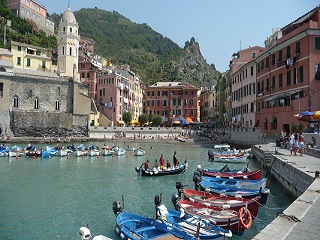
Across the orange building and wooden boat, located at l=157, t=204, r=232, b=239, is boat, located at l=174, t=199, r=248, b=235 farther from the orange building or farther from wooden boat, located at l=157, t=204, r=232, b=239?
the orange building

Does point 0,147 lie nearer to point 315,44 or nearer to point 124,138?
point 124,138

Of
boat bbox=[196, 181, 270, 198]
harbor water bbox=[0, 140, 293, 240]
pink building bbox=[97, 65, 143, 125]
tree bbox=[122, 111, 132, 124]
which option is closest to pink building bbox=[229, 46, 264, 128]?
harbor water bbox=[0, 140, 293, 240]

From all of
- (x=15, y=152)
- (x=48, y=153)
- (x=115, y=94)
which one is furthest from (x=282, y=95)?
(x=115, y=94)

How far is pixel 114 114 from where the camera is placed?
84.3m

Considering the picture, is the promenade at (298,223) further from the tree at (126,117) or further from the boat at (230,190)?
the tree at (126,117)

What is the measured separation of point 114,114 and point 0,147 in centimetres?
4253

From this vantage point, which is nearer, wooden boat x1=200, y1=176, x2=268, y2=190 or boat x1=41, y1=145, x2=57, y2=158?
wooden boat x1=200, y1=176, x2=268, y2=190

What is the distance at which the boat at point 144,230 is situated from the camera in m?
11.6

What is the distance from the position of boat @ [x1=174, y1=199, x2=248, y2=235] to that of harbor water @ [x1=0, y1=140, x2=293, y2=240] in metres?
0.84

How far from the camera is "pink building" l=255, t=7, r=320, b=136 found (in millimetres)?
37344

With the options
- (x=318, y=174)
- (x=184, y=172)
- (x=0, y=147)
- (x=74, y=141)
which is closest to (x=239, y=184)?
(x=318, y=174)

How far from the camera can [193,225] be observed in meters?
12.7

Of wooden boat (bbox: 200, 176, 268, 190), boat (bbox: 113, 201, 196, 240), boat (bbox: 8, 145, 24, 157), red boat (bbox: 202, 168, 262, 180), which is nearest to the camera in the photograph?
boat (bbox: 113, 201, 196, 240)

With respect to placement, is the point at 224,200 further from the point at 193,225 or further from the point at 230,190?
the point at 193,225
